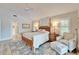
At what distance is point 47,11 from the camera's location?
2.14m

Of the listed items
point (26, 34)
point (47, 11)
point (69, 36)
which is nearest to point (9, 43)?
point (26, 34)

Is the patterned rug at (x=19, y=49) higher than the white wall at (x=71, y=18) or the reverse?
the reverse

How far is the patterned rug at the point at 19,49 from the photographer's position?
212 cm

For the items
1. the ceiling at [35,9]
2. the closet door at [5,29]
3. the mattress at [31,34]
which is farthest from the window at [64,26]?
the closet door at [5,29]

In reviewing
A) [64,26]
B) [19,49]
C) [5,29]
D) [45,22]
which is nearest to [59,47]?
[64,26]

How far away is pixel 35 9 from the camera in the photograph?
84.0 inches

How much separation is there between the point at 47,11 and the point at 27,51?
690mm

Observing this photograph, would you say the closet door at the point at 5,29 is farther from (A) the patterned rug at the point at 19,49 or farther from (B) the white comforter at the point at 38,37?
(B) the white comforter at the point at 38,37

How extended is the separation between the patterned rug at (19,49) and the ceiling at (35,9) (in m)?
0.43

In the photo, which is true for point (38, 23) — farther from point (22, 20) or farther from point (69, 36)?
point (69, 36)

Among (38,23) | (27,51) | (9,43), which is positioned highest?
(38,23)

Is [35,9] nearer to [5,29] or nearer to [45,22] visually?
[45,22]

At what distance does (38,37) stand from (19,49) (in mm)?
351

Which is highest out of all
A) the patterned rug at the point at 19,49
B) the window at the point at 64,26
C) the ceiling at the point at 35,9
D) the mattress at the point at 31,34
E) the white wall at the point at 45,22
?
the ceiling at the point at 35,9
